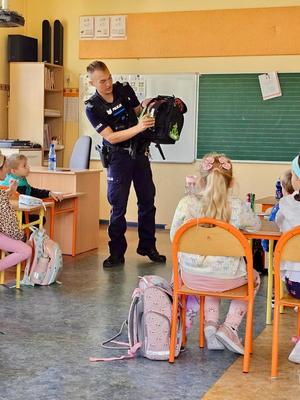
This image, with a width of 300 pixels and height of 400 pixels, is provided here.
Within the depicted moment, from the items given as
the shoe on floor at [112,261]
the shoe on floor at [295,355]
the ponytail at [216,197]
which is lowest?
the shoe on floor at [112,261]

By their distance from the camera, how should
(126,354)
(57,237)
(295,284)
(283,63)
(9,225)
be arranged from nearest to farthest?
(295,284) < (126,354) < (9,225) < (57,237) < (283,63)

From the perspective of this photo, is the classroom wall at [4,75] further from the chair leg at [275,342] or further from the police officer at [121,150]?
the chair leg at [275,342]

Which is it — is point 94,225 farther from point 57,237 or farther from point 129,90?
point 129,90

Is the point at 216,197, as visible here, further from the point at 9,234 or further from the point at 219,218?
the point at 9,234

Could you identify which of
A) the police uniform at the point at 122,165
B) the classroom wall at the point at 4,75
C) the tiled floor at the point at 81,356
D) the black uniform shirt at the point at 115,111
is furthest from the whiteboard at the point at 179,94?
the tiled floor at the point at 81,356

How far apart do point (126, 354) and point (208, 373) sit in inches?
18.5

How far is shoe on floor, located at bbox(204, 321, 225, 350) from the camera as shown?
3492 millimetres

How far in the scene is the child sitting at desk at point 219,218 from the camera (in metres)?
3.28

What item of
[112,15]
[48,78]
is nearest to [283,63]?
[112,15]

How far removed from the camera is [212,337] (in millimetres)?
3508

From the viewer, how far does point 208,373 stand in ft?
10.5

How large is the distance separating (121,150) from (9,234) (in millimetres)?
1315

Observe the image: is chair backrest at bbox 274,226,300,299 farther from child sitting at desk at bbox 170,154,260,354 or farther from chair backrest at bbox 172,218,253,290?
child sitting at desk at bbox 170,154,260,354

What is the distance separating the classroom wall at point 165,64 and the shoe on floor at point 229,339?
4229 millimetres
